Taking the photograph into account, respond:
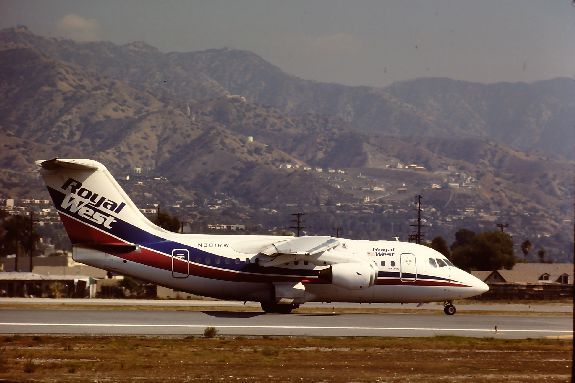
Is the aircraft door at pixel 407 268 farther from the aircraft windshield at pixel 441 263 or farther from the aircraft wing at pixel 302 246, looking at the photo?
the aircraft wing at pixel 302 246

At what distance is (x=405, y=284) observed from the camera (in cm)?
4988

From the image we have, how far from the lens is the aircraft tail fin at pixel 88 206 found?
46312 millimetres

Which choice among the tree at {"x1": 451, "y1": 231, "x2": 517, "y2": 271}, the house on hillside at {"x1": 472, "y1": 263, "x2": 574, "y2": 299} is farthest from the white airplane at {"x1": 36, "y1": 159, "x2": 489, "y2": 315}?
the tree at {"x1": 451, "y1": 231, "x2": 517, "y2": 271}

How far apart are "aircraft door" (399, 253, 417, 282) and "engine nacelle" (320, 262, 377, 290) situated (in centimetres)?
219

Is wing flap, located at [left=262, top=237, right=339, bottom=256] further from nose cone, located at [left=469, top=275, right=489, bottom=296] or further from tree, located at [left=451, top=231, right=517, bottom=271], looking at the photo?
tree, located at [left=451, top=231, right=517, bottom=271]

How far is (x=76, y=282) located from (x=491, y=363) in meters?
72.2

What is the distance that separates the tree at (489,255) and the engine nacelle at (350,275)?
96.2 metres

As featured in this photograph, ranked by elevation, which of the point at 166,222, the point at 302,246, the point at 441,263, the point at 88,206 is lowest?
the point at 441,263

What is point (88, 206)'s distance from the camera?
152 feet

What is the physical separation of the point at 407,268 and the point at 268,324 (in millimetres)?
10680

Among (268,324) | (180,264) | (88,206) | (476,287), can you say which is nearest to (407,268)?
(476,287)

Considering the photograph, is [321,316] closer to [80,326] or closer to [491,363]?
[80,326]

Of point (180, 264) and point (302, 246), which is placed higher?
point (302, 246)

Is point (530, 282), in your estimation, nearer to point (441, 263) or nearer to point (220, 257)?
point (441, 263)
